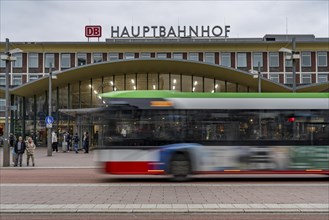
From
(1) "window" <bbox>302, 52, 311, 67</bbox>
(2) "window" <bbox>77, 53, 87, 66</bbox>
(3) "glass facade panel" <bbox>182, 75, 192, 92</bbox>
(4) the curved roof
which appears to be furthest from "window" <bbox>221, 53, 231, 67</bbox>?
(3) "glass facade panel" <bbox>182, 75, 192, 92</bbox>

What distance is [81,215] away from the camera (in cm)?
982

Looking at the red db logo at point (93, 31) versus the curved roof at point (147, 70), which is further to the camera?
the red db logo at point (93, 31)

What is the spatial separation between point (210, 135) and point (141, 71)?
1165 inches

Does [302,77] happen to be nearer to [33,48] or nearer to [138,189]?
[33,48]

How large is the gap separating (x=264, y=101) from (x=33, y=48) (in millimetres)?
55959

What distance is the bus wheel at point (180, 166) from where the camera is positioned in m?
16.8

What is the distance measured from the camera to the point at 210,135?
16.9 m

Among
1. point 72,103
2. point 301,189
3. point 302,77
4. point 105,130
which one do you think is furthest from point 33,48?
point 301,189

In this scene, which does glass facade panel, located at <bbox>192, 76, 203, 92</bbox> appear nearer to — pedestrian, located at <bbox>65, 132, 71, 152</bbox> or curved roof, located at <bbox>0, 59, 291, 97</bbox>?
curved roof, located at <bbox>0, 59, 291, 97</bbox>

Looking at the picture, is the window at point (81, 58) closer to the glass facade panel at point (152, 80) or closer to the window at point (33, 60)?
the window at point (33, 60)

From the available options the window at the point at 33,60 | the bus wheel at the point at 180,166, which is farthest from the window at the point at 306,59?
the bus wheel at the point at 180,166

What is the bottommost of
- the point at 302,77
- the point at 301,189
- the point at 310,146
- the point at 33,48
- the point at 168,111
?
the point at 301,189

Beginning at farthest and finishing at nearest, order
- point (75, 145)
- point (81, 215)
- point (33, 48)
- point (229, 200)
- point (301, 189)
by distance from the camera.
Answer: point (33, 48)
point (75, 145)
point (301, 189)
point (229, 200)
point (81, 215)

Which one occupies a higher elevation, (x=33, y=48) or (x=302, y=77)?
(x=33, y=48)
